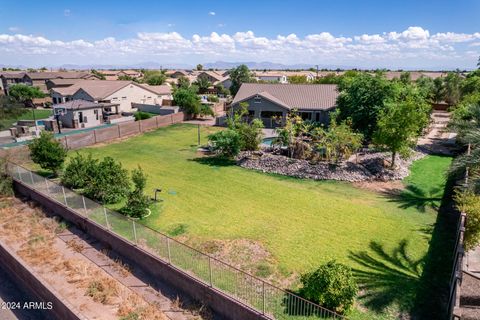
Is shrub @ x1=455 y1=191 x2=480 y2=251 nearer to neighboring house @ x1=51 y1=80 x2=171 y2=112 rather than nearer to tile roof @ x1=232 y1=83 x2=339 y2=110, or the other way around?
tile roof @ x1=232 y1=83 x2=339 y2=110

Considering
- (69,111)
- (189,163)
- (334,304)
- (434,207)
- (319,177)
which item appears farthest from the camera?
(69,111)

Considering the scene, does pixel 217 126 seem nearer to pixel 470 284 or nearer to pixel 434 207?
pixel 434 207

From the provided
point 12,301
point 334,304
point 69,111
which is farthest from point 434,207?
point 69,111

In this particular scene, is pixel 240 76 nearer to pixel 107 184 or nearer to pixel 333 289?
pixel 107 184

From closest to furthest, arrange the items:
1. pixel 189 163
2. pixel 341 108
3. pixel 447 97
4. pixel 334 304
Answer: pixel 334 304 < pixel 189 163 < pixel 341 108 < pixel 447 97

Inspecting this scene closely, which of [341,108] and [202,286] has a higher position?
[341,108]

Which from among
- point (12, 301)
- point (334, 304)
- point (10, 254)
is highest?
point (334, 304)

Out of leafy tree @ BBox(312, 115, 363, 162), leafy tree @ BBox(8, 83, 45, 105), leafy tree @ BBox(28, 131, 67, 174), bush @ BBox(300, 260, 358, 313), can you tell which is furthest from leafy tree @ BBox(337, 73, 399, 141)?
leafy tree @ BBox(8, 83, 45, 105)
